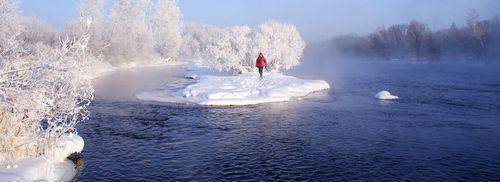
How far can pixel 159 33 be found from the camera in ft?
341

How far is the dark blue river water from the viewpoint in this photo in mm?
13164

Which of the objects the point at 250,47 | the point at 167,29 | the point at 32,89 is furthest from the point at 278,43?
the point at 167,29

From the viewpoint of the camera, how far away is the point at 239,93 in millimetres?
29922

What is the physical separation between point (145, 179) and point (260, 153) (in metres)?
4.39

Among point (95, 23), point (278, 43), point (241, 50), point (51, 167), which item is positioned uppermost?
point (95, 23)

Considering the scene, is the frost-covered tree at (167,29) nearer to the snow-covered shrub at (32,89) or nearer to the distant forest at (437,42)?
the distant forest at (437,42)

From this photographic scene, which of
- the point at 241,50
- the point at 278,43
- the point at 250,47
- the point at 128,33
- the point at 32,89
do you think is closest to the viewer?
the point at 32,89

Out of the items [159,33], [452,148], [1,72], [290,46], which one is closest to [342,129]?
[452,148]

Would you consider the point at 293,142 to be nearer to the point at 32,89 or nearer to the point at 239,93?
the point at 32,89

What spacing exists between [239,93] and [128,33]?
63981mm

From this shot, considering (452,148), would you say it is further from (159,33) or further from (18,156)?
(159,33)

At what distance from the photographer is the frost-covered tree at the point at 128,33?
7762 cm

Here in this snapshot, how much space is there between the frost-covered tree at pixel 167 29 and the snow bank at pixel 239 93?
2629 inches

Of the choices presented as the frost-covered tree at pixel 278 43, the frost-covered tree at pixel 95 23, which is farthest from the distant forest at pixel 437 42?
the frost-covered tree at pixel 95 23
